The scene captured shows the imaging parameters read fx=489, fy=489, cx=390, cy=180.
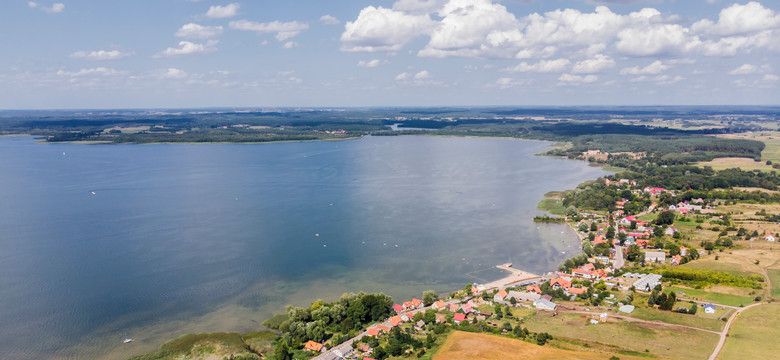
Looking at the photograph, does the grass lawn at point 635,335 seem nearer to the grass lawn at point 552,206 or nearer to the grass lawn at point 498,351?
the grass lawn at point 498,351

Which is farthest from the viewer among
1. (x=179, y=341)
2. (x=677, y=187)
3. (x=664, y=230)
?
(x=677, y=187)

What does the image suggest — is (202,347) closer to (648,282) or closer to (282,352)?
(282,352)

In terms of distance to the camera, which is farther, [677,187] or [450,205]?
[677,187]

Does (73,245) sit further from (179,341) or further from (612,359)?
(612,359)

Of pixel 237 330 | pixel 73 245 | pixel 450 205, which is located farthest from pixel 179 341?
pixel 450 205

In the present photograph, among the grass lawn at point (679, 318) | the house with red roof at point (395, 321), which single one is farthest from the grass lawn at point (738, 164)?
the house with red roof at point (395, 321)

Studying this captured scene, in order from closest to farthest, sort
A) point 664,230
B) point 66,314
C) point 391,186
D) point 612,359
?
point 612,359
point 66,314
point 664,230
point 391,186

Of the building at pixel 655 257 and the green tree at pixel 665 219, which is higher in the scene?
the green tree at pixel 665 219
